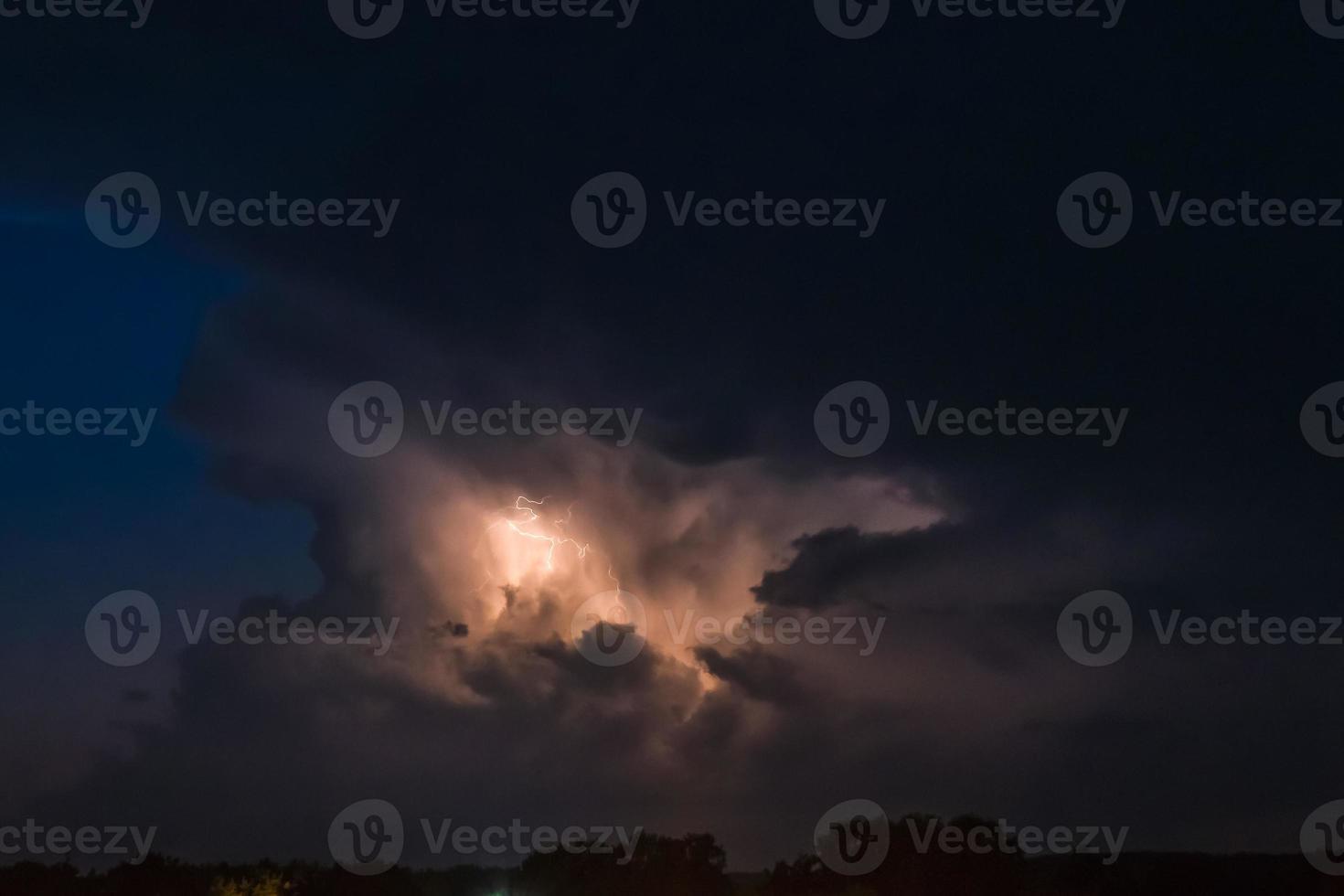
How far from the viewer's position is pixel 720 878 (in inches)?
3167

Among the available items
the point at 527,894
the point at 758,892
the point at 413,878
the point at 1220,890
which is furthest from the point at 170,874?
the point at 1220,890

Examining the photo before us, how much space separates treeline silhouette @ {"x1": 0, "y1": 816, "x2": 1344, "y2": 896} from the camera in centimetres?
7194

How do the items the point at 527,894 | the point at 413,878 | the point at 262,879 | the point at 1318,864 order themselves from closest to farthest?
the point at 262,879 → the point at 1318,864 → the point at 527,894 → the point at 413,878

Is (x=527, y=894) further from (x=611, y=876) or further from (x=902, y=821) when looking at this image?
(x=902, y=821)

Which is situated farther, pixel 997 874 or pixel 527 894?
pixel 527 894

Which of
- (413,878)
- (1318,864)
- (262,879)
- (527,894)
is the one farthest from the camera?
(413,878)

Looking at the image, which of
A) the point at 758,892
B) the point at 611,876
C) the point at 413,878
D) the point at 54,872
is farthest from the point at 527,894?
the point at 54,872

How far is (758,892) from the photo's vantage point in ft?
230

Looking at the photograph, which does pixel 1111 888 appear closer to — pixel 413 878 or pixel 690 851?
pixel 690 851

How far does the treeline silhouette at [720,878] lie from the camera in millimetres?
71938

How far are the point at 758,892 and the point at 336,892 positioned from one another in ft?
79.3

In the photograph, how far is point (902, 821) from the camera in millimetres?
81812

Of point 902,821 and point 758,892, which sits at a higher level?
point 902,821

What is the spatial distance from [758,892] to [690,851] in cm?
1123
